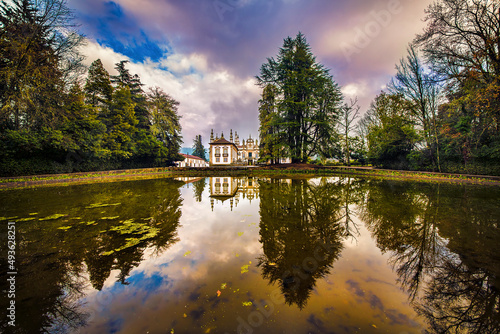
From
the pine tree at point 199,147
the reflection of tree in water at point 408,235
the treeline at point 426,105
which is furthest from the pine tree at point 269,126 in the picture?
the pine tree at point 199,147

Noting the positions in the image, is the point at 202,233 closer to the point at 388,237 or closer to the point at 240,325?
the point at 240,325

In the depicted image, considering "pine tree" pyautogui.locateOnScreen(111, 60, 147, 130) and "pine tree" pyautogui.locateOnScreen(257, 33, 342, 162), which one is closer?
"pine tree" pyautogui.locateOnScreen(257, 33, 342, 162)

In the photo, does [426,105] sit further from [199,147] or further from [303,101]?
[199,147]

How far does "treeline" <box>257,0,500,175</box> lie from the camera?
11.6 meters

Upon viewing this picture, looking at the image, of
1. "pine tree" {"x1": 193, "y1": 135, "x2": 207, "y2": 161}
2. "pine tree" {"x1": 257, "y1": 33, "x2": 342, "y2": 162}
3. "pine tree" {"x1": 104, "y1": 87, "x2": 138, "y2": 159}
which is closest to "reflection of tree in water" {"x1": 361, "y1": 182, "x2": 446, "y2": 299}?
"pine tree" {"x1": 257, "y1": 33, "x2": 342, "y2": 162}

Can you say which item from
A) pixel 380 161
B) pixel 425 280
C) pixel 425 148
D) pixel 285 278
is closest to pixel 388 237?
pixel 425 280

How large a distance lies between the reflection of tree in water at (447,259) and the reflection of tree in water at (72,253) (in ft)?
14.3

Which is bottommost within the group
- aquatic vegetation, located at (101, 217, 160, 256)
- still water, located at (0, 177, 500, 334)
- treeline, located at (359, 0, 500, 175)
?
still water, located at (0, 177, 500, 334)

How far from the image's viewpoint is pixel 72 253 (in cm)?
339

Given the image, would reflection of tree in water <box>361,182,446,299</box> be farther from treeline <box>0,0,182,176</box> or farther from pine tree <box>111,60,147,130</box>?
pine tree <box>111,60,147,130</box>

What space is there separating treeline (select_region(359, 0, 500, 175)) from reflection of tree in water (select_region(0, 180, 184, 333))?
18.8m

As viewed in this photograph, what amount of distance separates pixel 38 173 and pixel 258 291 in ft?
75.8

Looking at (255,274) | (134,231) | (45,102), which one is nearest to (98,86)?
(45,102)

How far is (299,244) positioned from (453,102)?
61.4ft
